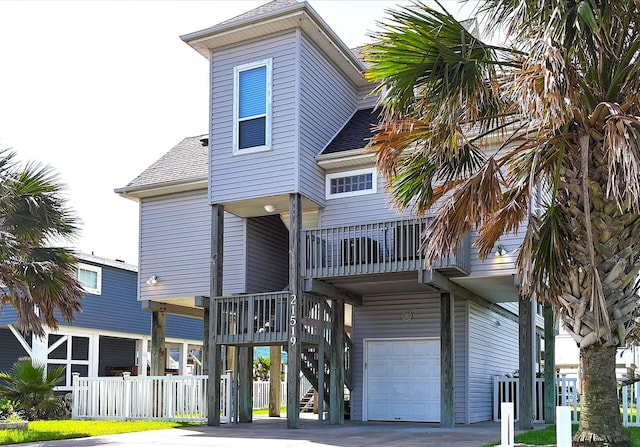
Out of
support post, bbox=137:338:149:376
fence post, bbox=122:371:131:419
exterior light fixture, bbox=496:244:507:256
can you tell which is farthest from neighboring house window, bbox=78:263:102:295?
exterior light fixture, bbox=496:244:507:256

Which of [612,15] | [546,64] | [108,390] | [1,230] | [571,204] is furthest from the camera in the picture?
[108,390]

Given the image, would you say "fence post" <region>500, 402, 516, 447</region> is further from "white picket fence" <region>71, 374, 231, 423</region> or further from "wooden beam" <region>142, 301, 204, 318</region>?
"wooden beam" <region>142, 301, 204, 318</region>

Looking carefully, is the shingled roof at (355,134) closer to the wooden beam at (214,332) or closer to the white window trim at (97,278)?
the wooden beam at (214,332)

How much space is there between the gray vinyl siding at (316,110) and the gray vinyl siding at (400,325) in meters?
3.19

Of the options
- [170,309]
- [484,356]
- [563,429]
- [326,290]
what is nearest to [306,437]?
[326,290]

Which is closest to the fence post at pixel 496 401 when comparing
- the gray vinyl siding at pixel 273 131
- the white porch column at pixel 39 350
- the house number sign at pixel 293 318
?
the house number sign at pixel 293 318

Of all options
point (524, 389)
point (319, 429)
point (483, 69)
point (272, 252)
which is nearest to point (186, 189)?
point (272, 252)

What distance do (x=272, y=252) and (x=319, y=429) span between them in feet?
18.6

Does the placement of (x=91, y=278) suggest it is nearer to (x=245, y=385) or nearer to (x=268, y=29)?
(x=245, y=385)

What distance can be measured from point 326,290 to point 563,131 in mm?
7930

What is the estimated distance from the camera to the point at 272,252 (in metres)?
19.5

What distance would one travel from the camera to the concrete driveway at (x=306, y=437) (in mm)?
12211

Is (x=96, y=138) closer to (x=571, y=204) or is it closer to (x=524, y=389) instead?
(x=524, y=389)

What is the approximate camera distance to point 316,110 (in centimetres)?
1711
